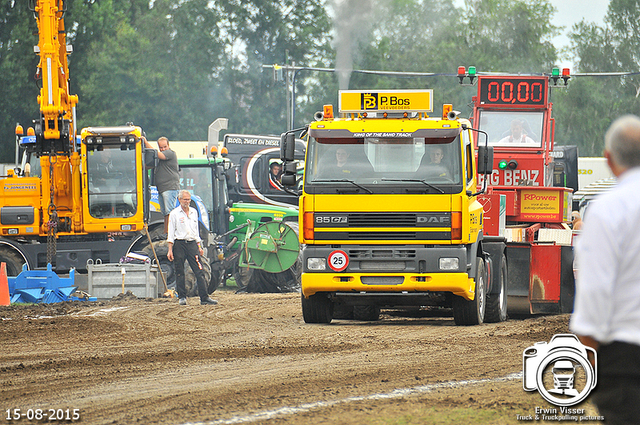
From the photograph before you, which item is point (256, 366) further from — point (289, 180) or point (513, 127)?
point (513, 127)

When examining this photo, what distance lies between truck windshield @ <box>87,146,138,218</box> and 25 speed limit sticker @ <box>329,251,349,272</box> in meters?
7.42

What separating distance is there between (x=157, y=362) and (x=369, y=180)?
3.87 m

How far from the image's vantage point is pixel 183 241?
1619 centimetres

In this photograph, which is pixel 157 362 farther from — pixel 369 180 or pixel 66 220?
pixel 66 220

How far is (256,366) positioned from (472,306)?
4.32m

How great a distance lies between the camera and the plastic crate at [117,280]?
16734 millimetres

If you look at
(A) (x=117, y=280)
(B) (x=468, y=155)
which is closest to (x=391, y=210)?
(B) (x=468, y=155)

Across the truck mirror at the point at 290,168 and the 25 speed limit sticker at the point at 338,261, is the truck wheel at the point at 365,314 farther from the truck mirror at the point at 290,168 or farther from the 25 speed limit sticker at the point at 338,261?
the truck mirror at the point at 290,168

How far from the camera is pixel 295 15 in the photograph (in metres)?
64.3

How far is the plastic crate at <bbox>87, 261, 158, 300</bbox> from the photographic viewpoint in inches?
659

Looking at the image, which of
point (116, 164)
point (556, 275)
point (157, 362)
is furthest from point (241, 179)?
point (157, 362)

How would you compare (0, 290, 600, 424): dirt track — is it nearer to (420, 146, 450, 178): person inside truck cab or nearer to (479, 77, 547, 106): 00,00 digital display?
(420, 146, 450, 178): person inside truck cab

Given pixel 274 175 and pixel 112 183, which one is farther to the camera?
pixel 274 175

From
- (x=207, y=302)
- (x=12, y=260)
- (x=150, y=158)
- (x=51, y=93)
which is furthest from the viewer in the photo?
(x=12, y=260)
